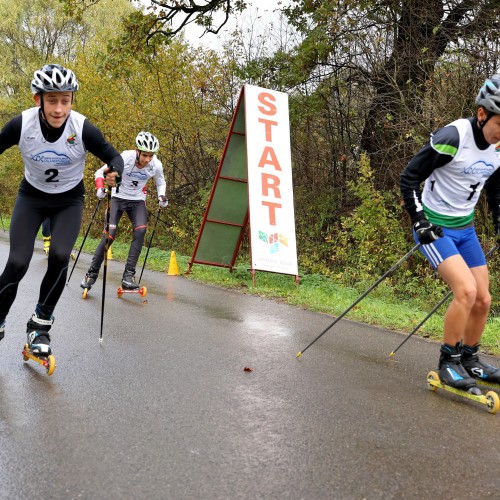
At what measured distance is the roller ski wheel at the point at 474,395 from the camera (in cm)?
450

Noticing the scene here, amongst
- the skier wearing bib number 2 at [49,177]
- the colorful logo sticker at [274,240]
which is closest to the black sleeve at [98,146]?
the skier wearing bib number 2 at [49,177]

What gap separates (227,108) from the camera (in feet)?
56.2

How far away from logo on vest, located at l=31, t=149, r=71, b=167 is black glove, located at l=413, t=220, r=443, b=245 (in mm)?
2759

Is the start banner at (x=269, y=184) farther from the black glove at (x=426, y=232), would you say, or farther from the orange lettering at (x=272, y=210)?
the black glove at (x=426, y=232)

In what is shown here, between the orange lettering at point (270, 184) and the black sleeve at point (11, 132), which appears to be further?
the orange lettering at point (270, 184)

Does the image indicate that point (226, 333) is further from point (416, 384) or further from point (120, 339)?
point (416, 384)

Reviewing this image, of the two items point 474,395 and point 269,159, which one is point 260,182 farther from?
point 474,395

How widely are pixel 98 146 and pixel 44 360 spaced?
1.74 m

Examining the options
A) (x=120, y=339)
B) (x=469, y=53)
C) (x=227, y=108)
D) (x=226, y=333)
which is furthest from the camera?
(x=227, y=108)

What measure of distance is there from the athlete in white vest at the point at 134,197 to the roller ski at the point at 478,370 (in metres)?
5.46

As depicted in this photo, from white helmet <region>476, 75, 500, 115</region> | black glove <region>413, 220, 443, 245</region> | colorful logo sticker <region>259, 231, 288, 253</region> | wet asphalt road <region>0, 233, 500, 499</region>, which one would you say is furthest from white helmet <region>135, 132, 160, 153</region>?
white helmet <region>476, 75, 500, 115</region>

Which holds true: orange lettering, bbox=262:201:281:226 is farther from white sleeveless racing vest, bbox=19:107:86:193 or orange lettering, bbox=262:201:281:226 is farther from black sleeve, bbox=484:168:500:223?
white sleeveless racing vest, bbox=19:107:86:193

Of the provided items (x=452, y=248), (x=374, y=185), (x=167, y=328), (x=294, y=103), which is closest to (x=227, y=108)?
(x=294, y=103)

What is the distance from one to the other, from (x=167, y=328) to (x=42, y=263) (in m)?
7.50
